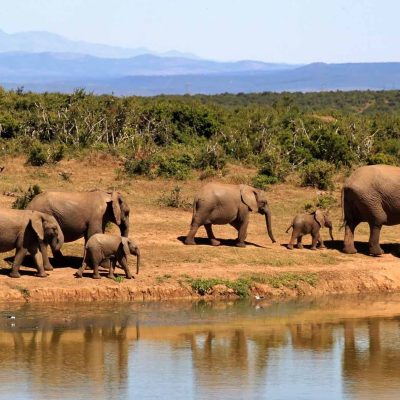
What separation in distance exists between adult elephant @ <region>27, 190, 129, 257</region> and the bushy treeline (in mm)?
9617

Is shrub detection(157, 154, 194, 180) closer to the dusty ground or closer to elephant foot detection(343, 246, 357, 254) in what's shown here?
the dusty ground

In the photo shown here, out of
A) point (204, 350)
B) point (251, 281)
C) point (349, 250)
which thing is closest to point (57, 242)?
point (251, 281)

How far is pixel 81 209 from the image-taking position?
22.8 metres

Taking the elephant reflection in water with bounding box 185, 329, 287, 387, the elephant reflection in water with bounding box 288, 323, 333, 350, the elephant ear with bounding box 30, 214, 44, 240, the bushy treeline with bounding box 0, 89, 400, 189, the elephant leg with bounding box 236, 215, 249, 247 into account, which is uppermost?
the bushy treeline with bounding box 0, 89, 400, 189

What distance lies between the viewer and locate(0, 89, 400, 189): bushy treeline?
33656 millimetres

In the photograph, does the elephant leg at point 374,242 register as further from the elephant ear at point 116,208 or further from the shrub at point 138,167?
the shrub at point 138,167

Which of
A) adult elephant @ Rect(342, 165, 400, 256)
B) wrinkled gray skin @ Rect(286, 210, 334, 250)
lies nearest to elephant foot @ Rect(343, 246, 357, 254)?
adult elephant @ Rect(342, 165, 400, 256)

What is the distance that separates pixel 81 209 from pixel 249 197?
4280 mm

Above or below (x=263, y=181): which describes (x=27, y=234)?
below

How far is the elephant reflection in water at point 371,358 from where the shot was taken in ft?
52.7

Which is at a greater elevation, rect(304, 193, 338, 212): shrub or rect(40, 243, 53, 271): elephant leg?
rect(304, 193, 338, 212): shrub

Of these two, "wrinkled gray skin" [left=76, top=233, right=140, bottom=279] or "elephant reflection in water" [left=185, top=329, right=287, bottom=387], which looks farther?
"wrinkled gray skin" [left=76, top=233, right=140, bottom=279]

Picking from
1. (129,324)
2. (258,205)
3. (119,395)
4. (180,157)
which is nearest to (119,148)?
(180,157)

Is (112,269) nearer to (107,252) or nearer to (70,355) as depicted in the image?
(107,252)
